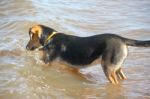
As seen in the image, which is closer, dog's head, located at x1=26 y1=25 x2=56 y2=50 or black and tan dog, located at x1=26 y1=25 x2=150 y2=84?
black and tan dog, located at x1=26 y1=25 x2=150 y2=84

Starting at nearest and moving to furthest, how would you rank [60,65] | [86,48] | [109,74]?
[109,74]
[86,48]
[60,65]

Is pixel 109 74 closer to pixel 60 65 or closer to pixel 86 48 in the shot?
pixel 86 48

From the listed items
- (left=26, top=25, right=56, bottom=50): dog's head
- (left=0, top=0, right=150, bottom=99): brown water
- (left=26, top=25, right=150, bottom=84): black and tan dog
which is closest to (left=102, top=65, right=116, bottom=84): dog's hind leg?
(left=26, top=25, right=150, bottom=84): black and tan dog

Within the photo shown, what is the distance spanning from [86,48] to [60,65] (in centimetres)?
92

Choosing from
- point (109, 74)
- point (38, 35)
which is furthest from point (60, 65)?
point (109, 74)

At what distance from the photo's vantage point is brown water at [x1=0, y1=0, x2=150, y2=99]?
25.3 ft

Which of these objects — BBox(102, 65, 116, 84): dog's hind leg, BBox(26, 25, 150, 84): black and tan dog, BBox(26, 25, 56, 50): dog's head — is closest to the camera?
BBox(26, 25, 150, 84): black and tan dog

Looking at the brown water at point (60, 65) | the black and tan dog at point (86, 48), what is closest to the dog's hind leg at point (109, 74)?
the black and tan dog at point (86, 48)

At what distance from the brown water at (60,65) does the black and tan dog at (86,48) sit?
0.28 m

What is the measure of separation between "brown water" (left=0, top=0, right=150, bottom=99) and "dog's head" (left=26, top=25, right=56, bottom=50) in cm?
40

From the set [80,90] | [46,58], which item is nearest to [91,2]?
[46,58]

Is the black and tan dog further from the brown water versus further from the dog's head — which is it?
the brown water

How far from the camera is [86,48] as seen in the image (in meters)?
8.12

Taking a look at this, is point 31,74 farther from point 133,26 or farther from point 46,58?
point 133,26
